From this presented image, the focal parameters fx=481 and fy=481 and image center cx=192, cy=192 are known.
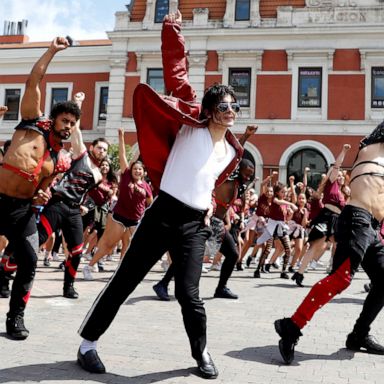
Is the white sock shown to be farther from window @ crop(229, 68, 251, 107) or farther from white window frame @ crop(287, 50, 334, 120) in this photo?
window @ crop(229, 68, 251, 107)

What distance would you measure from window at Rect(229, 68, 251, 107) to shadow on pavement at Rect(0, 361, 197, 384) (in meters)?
21.2

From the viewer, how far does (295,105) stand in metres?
22.8

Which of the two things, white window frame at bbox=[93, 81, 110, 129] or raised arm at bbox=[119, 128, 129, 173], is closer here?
raised arm at bbox=[119, 128, 129, 173]

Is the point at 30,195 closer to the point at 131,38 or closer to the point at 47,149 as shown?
the point at 47,149

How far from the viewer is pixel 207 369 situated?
10.4 feet

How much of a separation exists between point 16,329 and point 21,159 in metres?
1.41

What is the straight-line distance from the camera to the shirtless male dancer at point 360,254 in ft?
12.4

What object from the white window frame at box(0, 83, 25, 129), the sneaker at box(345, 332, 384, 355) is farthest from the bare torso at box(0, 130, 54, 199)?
the white window frame at box(0, 83, 25, 129)

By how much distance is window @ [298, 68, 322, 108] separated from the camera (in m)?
22.7

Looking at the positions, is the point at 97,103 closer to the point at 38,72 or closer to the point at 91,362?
the point at 38,72

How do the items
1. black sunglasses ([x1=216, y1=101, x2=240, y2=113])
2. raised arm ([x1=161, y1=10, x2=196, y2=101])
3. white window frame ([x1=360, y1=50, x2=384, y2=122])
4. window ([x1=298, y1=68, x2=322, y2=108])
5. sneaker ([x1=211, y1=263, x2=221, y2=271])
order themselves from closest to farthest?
black sunglasses ([x1=216, y1=101, x2=240, y2=113])
raised arm ([x1=161, y1=10, x2=196, y2=101])
sneaker ([x1=211, y1=263, x2=221, y2=271])
white window frame ([x1=360, y1=50, x2=384, y2=122])
window ([x1=298, y1=68, x2=322, y2=108])

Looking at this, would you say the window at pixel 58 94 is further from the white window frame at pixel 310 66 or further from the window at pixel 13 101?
the white window frame at pixel 310 66

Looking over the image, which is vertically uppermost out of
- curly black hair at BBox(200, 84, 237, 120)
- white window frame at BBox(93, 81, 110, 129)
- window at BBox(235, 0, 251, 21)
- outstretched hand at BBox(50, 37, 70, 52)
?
window at BBox(235, 0, 251, 21)

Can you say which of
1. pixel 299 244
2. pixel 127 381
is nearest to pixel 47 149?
pixel 127 381
